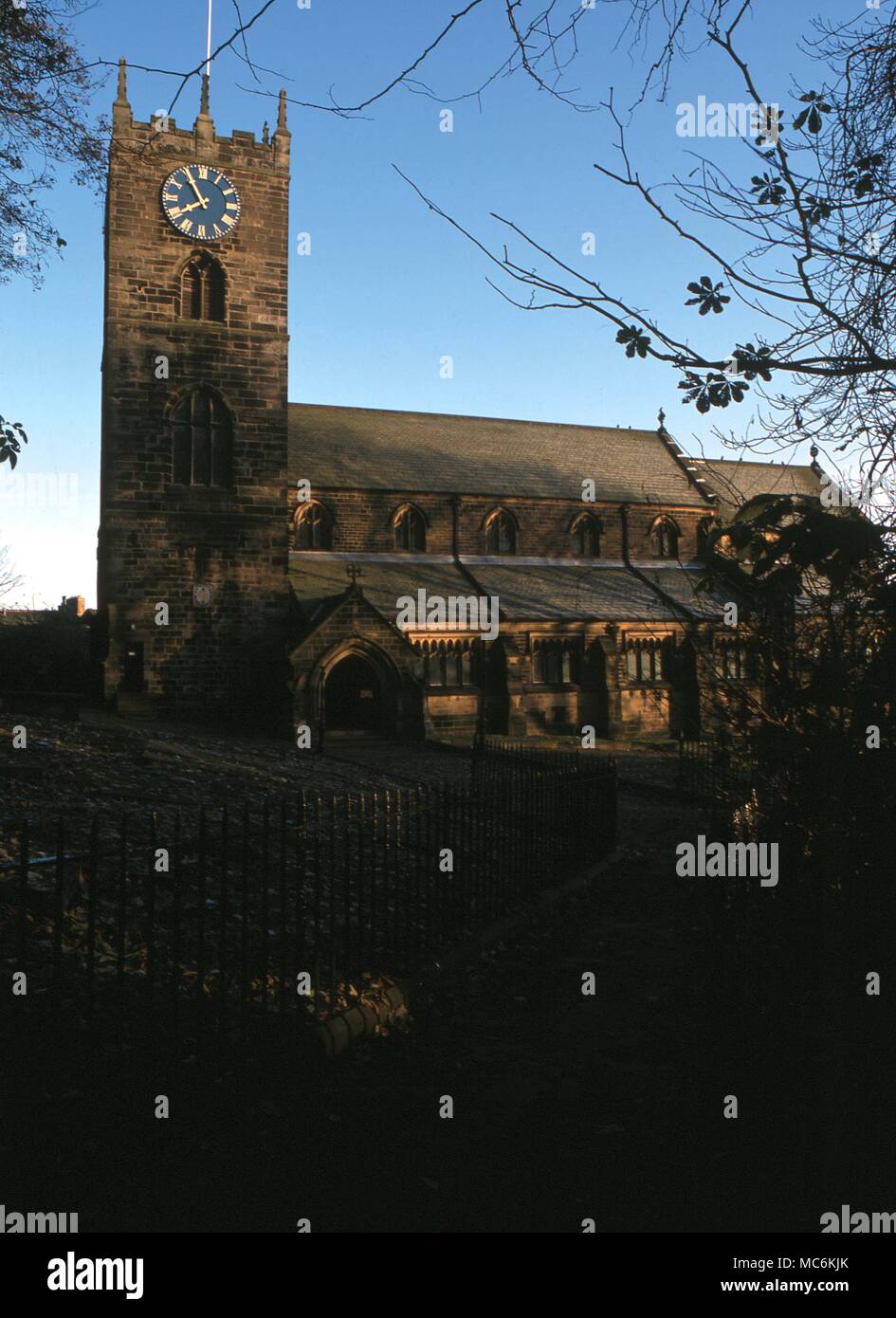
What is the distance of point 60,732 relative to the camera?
16297mm

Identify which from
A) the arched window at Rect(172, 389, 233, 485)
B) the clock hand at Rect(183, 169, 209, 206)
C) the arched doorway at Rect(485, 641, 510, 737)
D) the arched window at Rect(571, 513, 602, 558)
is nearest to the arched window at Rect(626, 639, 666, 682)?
the arched doorway at Rect(485, 641, 510, 737)

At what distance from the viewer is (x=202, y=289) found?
27016 millimetres

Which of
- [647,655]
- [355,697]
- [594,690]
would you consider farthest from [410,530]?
[647,655]

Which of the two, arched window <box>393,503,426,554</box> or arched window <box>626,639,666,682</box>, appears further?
arched window <box>393,503,426,554</box>

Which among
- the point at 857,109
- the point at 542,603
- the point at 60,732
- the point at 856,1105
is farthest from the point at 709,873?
the point at 542,603


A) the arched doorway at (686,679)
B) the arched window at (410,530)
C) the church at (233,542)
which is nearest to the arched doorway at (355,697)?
the church at (233,542)

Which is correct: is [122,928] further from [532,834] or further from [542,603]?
[542,603]

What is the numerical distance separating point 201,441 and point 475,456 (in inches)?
526

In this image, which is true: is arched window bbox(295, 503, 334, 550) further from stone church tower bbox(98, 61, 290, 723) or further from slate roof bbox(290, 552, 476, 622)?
stone church tower bbox(98, 61, 290, 723)

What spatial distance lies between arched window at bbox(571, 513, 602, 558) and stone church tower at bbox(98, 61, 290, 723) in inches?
534

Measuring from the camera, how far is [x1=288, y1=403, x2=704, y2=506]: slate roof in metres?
34.8
